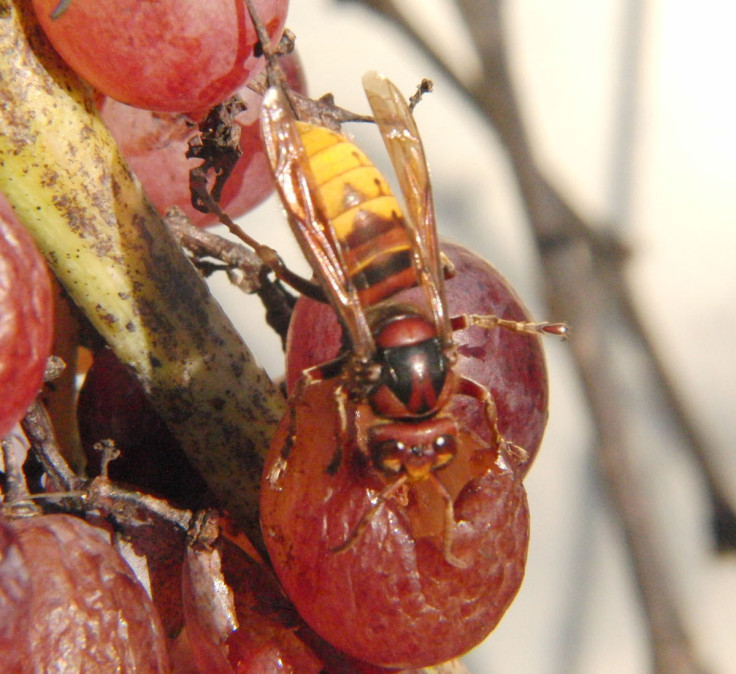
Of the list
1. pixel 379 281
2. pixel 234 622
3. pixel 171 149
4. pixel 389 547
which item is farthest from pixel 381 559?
pixel 171 149

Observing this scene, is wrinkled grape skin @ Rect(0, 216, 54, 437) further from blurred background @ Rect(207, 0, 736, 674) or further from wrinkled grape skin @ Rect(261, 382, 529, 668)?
blurred background @ Rect(207, 0, 736, 674)

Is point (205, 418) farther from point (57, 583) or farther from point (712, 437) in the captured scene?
point (712, 437)

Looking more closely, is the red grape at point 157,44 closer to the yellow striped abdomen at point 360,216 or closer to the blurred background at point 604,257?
the yellow striped abdomen at point 360,216

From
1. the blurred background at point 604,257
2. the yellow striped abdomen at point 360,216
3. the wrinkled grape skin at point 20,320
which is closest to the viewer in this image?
the wrinkled grape skin at point 20,320

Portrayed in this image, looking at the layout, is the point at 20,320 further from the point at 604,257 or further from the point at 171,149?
the point at 604,257

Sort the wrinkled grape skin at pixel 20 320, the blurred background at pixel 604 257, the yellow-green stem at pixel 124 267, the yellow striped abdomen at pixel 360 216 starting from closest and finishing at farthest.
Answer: the wrinkled grape skin at pixel 20 320 < the yellow-green stem at pixel 124 267 < the yellow striped abdomen at pixel 360 216 < the blurred background at pixel 604 257

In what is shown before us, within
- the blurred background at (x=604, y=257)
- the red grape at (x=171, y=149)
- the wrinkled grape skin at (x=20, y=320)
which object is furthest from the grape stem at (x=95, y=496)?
the blurred background at (x=604, y=257)

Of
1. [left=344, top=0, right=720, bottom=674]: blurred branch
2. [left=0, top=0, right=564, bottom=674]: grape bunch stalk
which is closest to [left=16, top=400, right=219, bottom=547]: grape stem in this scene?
[left=0, top=0, right=564, bottom=674]: grape bunch stalk

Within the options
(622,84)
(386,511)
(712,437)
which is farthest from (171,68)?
(712,437)
